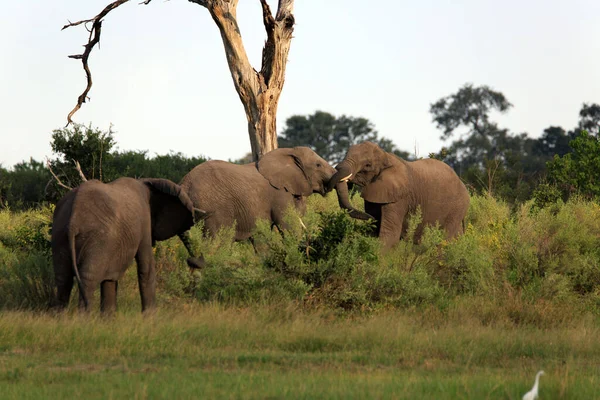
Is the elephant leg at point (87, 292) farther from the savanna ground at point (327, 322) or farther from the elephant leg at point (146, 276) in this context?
the elephant leg at point (146, 276)

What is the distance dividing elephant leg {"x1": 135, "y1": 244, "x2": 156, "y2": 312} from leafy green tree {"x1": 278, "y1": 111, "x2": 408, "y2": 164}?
46485 millimetres

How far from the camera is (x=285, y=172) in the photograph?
14516 millimetres

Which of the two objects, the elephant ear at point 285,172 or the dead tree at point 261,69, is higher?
the dead tree at point 261,69

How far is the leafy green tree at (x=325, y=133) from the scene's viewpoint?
57.2 m

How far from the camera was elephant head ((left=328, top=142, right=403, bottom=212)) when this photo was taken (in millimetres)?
14469

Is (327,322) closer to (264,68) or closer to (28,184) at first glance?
(264,68)

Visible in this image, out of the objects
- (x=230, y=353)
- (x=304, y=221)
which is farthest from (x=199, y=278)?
(x=230, y=353)

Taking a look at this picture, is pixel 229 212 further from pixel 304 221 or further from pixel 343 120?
pixel 343 120

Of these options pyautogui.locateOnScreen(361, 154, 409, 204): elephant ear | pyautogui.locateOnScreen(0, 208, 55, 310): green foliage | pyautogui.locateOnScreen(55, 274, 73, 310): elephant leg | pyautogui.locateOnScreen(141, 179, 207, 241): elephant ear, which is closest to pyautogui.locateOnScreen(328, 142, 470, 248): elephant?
pyautogui.locateOnScreen(361, 154, 409, 204): elephant ear

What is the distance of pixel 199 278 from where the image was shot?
1155cm

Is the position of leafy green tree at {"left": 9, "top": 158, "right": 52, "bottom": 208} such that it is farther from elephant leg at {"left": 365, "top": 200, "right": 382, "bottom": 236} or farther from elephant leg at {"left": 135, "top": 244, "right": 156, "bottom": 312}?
elephant leg at {"left": 135, "top": 244, "right": 156, "bottom": 312}

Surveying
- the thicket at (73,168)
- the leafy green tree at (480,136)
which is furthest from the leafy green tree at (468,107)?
the thicket at (73,168)

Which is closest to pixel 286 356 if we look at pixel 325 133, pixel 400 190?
pixel 400 190

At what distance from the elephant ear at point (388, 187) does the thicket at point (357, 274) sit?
135 cm
